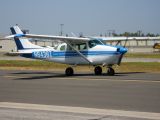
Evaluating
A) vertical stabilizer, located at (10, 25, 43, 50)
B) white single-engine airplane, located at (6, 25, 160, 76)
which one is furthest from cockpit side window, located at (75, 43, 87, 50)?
vertical stabilizer, located at (10, 25, 43, 50)

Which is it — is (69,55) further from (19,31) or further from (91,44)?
(19,31)

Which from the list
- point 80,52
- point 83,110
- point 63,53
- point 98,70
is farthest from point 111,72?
point 83,110

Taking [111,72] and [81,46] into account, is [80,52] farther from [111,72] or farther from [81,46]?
[111,72]

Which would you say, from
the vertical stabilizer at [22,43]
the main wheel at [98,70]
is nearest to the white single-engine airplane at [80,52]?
the main wheel at [98,70]

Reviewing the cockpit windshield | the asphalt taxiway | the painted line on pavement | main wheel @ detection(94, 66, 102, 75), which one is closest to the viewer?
the painted line on pavement

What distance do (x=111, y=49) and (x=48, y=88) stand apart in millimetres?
8799

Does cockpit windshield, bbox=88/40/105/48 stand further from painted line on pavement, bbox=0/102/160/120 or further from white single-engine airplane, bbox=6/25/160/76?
painted line on pavement, bbox=0/102/160/120

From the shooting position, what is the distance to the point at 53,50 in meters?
27.9

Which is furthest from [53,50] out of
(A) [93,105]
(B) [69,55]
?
(A) [93,105]

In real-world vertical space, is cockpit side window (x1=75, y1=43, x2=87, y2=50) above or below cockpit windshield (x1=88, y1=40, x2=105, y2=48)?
below

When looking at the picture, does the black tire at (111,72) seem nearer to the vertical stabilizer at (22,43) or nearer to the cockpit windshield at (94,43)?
the cockpit windshield at (94,43)

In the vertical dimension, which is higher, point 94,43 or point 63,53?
point 94,43

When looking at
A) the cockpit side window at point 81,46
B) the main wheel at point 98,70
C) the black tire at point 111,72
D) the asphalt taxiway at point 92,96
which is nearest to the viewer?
the asphalt taxiway at point 92,96

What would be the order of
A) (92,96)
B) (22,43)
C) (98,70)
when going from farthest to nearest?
(22,43) < (98,70) < (92,96)
